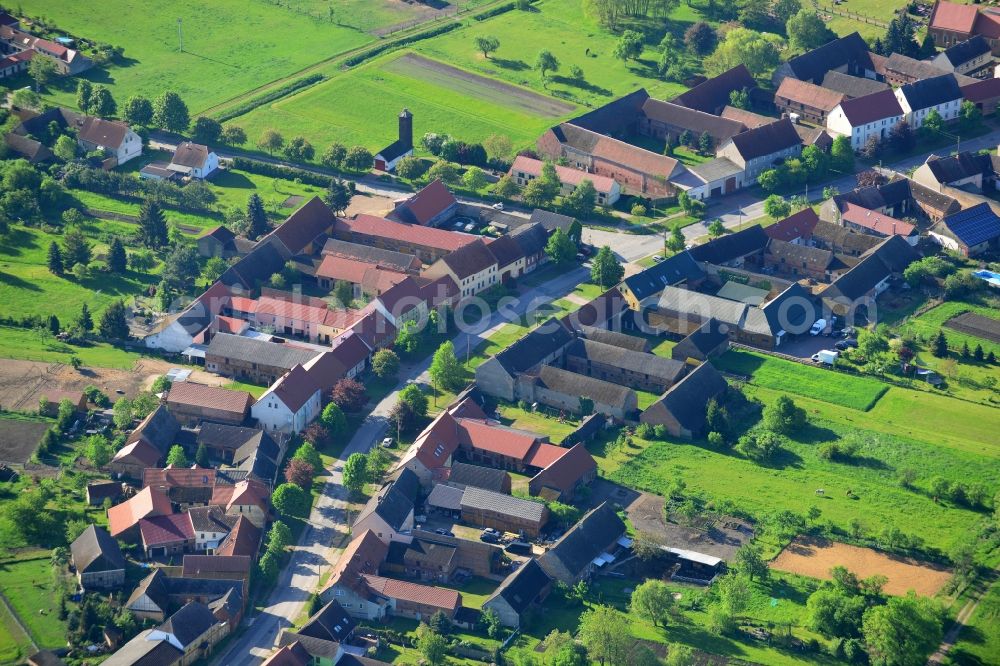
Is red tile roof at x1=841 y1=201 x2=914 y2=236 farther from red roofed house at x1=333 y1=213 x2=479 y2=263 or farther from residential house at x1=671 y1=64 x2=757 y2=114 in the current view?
red roofed house at x1=333 y1=213 x2=479 y2=263

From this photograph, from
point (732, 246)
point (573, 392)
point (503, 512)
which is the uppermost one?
point (732, 246)

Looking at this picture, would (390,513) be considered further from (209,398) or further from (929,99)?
(929,99)

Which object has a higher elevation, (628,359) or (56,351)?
(628,359)

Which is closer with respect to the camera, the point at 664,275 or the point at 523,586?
the point at 523,586

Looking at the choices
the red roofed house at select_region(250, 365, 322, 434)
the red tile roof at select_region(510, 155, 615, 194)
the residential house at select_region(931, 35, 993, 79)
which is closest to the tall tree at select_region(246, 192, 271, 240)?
the red tile roof at select_region(510, 155, 615, 194)

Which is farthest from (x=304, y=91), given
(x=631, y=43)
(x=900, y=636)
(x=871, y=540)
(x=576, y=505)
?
(x=900, y=636)

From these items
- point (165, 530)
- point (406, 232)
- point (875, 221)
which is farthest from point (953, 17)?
point (165, 530)
